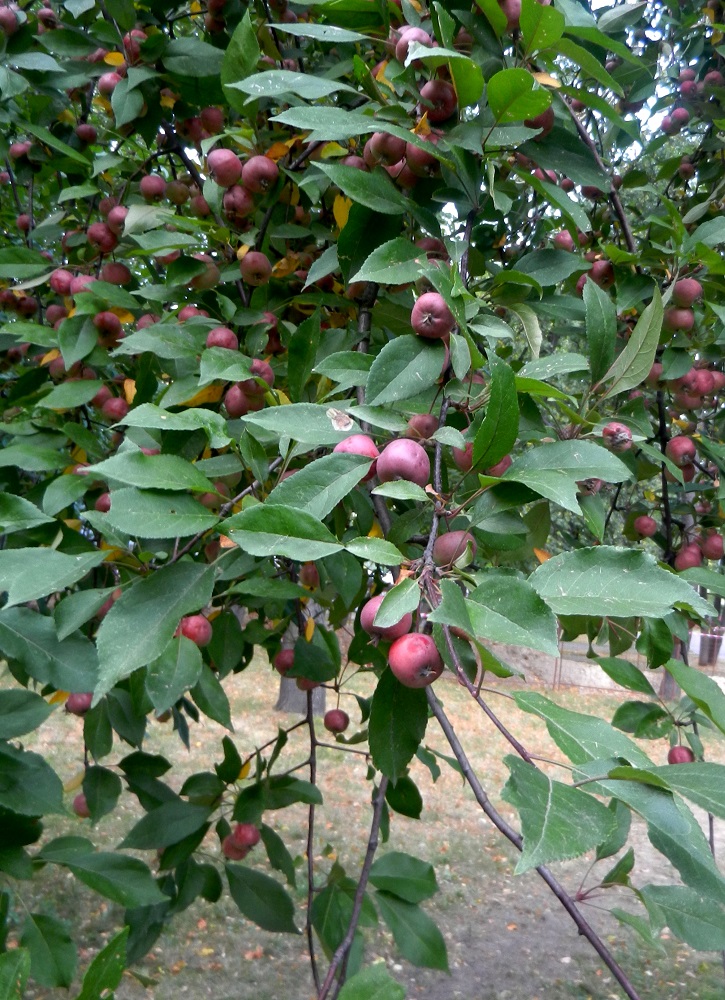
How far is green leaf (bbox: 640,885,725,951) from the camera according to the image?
2.93ft

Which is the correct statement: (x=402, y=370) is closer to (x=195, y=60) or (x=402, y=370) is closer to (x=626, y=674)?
(x=195, y=60)

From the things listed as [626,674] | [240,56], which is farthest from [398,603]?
[626,674]

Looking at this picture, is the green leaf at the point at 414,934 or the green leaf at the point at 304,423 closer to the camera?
the green leaf at the point at 304,423

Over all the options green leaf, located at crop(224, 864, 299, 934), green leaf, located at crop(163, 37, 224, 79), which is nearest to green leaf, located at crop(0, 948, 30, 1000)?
green leaf, located at crop(224, 864, 299, 934)

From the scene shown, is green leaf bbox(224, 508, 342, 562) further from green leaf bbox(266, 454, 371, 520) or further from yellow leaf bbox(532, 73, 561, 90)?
yellow leaf bbox(532, 73, 561, 90)

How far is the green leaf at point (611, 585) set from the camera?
57cm

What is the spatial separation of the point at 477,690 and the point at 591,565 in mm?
132

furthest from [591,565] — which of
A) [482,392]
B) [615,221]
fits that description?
[615,221]

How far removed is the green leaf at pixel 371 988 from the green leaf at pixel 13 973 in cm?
30

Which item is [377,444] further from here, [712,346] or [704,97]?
[704,97]

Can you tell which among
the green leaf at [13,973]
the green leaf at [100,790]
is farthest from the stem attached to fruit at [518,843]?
the green leaf at [100,790]

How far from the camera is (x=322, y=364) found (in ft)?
2.60

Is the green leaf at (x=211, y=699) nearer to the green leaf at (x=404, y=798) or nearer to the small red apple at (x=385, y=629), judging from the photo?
the green leaf at (x=404, y=798)

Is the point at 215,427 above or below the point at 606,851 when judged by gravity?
above
